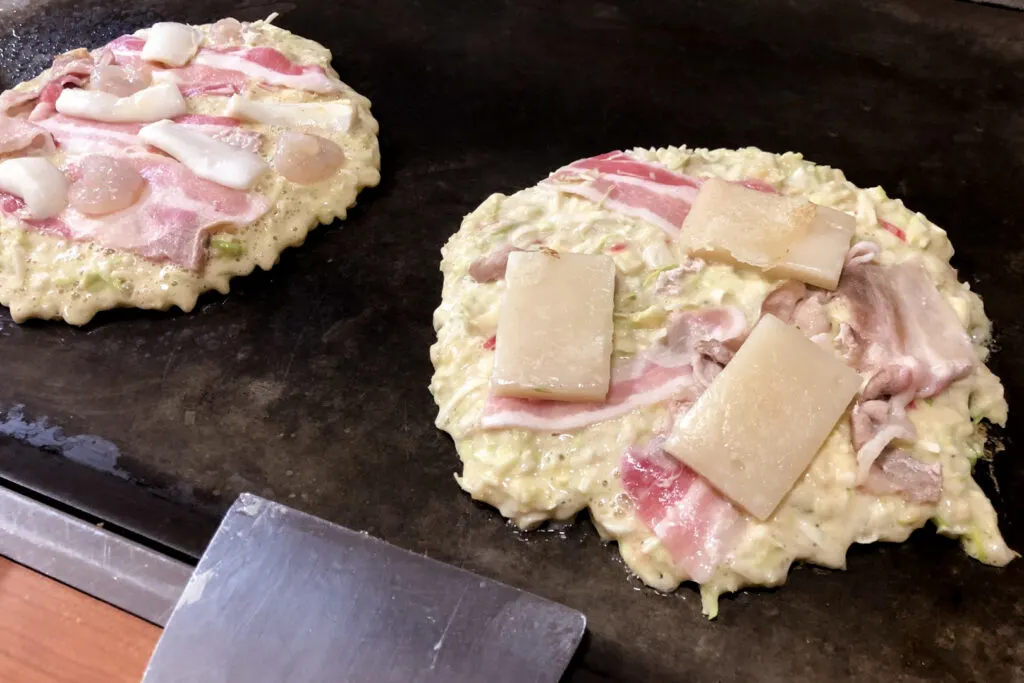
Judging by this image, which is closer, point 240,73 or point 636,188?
point 636,188

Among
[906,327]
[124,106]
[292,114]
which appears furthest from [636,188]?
[124,106]

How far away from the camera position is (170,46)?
8.92 feet

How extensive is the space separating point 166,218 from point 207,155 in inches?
9.5

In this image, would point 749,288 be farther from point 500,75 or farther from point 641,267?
point 500,75

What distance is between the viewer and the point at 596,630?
167 centimetres

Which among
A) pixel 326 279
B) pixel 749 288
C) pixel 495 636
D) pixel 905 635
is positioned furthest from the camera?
pixel 326 279

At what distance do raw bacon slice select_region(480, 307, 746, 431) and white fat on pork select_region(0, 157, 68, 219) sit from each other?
1.48m

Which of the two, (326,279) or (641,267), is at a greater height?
(641,267)

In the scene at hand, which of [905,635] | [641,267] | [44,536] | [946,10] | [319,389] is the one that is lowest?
[44,536]

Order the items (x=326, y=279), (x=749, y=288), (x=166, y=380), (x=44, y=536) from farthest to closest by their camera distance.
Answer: (x=326, y=279) < (x=166, y=380) < (x=749, y=288) < (x=44, y=536)

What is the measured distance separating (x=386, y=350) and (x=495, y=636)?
34.6 inches

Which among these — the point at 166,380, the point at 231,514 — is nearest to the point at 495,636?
the point at 231,514

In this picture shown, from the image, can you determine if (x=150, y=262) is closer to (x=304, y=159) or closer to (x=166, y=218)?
(x=166, y=218)

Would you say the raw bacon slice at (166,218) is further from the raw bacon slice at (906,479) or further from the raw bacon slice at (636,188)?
the raw bacon slice at (906,479)
